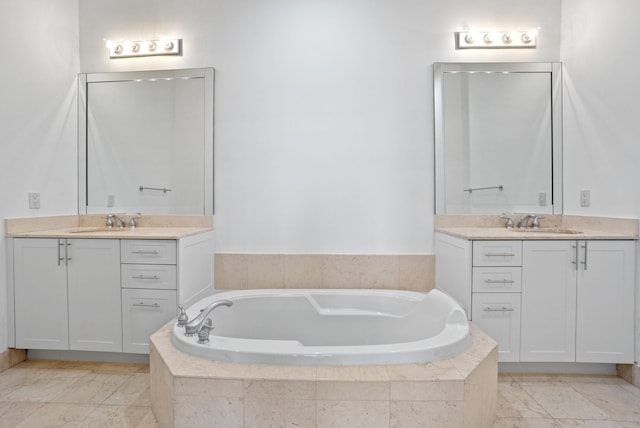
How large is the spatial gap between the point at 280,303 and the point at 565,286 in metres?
1.73

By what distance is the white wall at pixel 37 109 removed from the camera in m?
2.34

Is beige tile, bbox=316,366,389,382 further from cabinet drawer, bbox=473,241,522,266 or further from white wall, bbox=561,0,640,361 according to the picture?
white wall, bbox=561,0,640,361

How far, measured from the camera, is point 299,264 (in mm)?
2732

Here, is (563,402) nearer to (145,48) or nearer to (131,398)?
(131,398)

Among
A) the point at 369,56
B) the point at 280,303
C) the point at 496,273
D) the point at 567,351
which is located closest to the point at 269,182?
the point at 280,303

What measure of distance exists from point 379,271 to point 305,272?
21.1 inches

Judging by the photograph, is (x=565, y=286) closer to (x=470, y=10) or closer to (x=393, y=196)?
(x=393, y=196)

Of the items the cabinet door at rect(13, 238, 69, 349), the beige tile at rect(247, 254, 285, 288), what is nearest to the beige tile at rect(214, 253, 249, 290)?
the beige tile at rect(247, 254, 285, 288)

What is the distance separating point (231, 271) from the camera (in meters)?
2.78

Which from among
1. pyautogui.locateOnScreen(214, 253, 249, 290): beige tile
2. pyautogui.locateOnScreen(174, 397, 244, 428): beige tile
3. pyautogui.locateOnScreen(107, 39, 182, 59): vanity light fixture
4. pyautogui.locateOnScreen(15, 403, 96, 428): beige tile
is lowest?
pyautogui.locateOnScreen(15, 403, 96, 428): beige tile

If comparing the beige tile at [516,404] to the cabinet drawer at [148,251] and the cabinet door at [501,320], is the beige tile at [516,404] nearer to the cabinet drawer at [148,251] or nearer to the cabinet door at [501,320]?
the cabinet door at [501,320]

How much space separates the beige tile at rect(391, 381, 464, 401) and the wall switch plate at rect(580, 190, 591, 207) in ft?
5.93

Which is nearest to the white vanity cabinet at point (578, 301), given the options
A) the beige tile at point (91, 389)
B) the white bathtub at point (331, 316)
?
the white bathtub at point (331, 316)

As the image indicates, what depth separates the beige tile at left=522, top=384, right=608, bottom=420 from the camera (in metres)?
1.84
